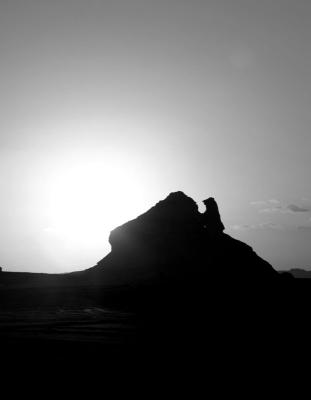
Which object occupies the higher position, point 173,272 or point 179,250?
point 179,250

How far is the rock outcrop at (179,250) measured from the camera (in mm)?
80750

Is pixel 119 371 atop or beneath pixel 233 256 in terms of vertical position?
beneath

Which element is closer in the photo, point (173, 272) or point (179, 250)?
point (173, 272)

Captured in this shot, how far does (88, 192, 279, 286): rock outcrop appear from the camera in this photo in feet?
265

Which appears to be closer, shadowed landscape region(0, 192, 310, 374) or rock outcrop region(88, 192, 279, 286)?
shadowed landscape region(0, 192, 310, 374)

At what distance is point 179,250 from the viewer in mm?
85250

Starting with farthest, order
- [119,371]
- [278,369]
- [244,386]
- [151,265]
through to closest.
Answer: [151,265], [278,369], [119,371], [244,386]

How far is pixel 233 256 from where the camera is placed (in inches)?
3474

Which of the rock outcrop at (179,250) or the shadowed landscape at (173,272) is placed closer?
the shadowed landscape at (173,272)

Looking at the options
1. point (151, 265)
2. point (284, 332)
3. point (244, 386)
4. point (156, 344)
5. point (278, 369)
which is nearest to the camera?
point (244, 386)

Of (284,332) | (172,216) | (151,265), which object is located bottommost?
(284,332)

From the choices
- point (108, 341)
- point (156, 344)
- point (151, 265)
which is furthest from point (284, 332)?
point (151, 265)

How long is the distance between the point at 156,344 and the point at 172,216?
7370 centimetres

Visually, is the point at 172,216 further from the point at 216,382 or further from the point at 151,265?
the point at 216,382
